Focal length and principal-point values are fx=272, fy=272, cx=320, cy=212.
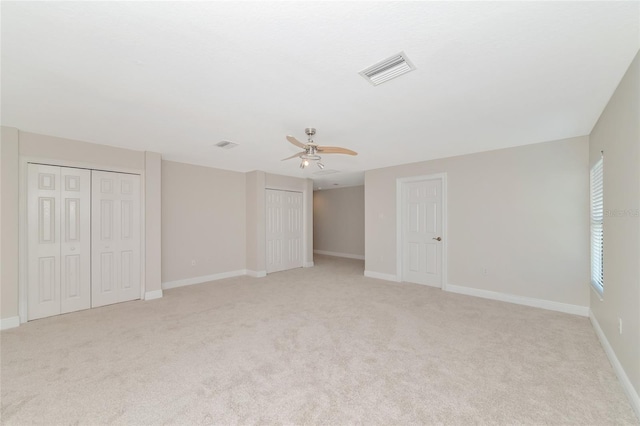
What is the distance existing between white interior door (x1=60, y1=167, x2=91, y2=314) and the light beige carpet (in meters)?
0.29

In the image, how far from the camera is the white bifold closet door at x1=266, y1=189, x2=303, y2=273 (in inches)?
258

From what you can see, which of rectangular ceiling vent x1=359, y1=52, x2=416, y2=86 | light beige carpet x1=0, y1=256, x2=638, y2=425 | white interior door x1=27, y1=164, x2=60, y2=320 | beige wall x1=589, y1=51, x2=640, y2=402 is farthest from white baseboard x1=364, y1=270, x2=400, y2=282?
white interior door x1=27, y1=164, x2=60, y2=320

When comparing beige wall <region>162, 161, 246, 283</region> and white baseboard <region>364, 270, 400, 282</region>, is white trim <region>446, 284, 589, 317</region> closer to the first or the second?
white baseboard <region>364, 270, 400, 282</region>

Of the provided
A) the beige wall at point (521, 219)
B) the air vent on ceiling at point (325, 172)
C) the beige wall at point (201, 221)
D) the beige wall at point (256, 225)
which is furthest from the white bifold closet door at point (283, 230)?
the beige wall at point (521, 219)

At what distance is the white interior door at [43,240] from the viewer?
11.7ft

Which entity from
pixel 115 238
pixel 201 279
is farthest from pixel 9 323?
pixel 201 279

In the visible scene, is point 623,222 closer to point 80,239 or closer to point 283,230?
point 283,230

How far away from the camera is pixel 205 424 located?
1744 mm

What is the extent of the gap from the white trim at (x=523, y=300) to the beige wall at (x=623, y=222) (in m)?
0.98

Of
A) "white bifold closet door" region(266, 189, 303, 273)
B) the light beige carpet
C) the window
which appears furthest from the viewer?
"white bifold closet door" region(266, 189, 303, 273)

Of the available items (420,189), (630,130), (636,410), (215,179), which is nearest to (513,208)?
(420,189)

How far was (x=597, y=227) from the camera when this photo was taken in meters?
3.30

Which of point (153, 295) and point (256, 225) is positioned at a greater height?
point (256, 225)

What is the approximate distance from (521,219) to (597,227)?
3.01 feet
